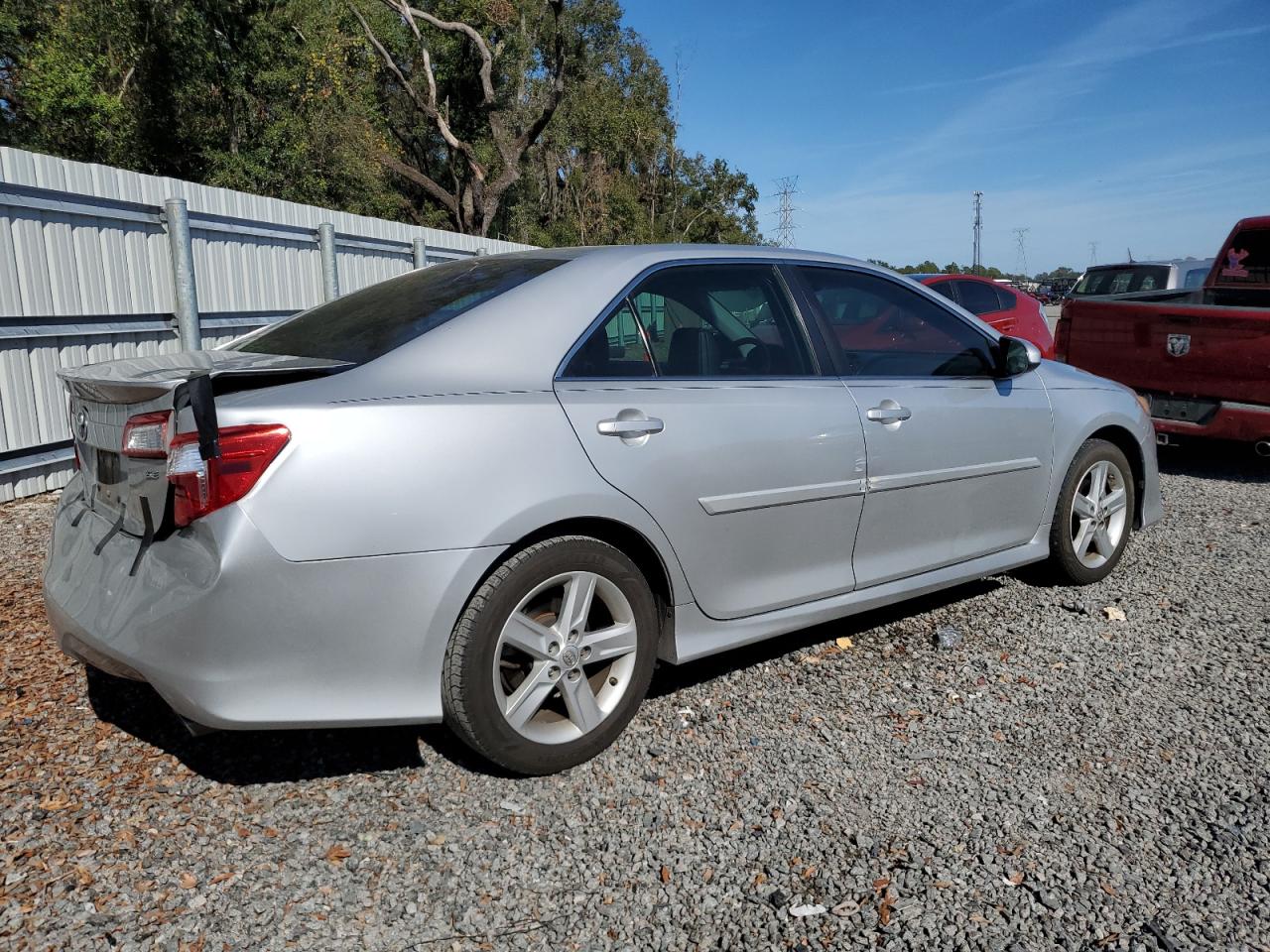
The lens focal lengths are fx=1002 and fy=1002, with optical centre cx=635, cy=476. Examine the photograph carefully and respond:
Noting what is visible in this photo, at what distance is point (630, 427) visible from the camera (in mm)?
3031

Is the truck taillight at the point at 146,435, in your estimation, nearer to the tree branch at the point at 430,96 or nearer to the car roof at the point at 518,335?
the car roof at the point at 518,335

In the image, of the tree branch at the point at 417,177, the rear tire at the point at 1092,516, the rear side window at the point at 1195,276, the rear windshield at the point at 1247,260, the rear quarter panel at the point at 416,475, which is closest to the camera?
the rear quarter panel at the point at 416,475

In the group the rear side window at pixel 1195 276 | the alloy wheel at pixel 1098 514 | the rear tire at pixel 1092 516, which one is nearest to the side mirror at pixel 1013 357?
the rear tire at pixel 1092 516

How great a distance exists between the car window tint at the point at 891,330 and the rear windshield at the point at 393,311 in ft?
3.79

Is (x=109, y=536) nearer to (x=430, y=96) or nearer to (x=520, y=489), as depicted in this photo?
(x=520, y=489)

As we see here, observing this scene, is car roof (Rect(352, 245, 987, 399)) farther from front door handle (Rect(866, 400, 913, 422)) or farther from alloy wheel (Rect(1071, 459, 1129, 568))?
alloy wheel (Rect(1071, 459, 1129, 568))

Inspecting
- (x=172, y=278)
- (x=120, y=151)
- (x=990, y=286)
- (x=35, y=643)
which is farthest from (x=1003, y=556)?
(x=120, y=151)

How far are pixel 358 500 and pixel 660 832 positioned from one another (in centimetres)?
121

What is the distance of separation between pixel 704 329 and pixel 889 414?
2.64ft

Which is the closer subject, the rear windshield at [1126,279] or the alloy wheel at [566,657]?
the alloy wheel at [566,657]

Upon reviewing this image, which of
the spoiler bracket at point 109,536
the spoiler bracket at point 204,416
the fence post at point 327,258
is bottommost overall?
the spoiler bracket at point 109,536

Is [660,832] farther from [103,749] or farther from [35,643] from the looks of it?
[35,643]

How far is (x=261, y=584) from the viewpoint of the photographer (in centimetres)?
244

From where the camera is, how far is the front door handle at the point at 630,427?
2.98 metres
